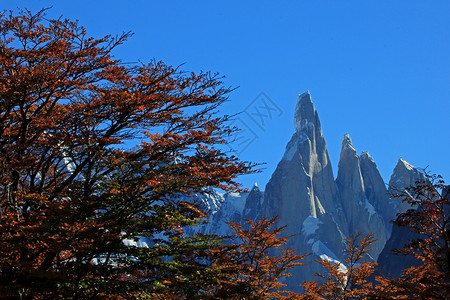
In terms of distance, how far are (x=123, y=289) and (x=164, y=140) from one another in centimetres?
422

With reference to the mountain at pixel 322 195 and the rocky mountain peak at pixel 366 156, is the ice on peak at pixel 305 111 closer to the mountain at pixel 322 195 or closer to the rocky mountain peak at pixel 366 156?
the mountain at pixel 322 195

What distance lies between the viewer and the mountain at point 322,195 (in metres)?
121

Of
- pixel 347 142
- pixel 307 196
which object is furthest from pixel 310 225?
pixel 347 142

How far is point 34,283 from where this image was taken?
349 inches

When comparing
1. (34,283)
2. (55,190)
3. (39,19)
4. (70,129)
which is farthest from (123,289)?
(39,19)

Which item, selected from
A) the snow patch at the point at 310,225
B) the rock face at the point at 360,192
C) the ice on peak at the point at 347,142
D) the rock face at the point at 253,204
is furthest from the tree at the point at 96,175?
the rock face at the point at 253,204

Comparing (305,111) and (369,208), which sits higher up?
(305,111)

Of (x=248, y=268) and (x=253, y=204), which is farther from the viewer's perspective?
(x=253, y=204)

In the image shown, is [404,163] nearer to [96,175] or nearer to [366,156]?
[366,156]

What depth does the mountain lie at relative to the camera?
121m

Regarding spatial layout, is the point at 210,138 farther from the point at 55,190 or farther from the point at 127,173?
the point at 55,190

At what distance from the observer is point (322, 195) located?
13200cm

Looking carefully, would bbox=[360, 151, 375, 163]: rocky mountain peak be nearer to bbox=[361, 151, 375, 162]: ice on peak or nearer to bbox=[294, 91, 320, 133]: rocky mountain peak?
bbox=[361, 151, 375, 162]: ice on peak

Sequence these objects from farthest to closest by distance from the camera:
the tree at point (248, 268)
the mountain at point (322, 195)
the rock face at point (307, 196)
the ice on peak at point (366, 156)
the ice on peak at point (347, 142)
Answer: the ice on peak at point (366, 156), the ice on peak at point (347, 142), the mountain at point (322, 195), the rock face at point (307, 196), the tree at point (248, 268)
